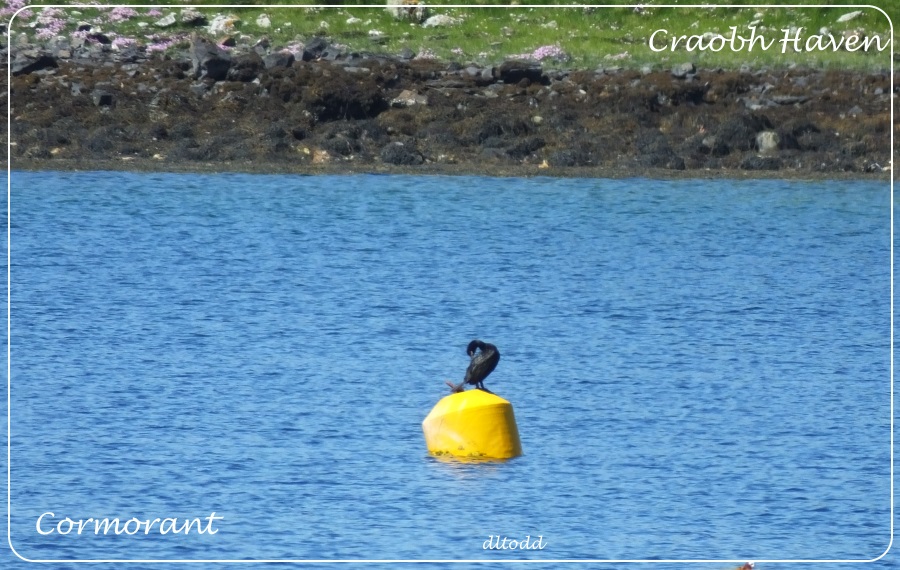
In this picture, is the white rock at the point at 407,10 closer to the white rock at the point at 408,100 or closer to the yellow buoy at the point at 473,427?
the white rock at the point at 408,100

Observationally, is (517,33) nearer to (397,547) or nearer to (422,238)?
(422,238)

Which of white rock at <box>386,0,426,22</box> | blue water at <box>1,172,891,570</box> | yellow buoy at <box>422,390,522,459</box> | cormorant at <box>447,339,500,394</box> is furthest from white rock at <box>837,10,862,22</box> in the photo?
cormorant at <box>447,339,500,394</box>

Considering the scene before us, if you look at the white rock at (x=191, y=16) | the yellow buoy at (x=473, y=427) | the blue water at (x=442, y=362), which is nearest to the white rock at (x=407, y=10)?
the white rock at (x=191, y=16)

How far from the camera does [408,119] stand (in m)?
49.5

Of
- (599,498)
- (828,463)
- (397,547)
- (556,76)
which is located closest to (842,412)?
(828,463)

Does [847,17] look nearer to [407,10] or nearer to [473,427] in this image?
[407,10]

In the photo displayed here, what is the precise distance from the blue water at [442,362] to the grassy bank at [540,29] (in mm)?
6781

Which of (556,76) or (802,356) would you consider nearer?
(802,356)

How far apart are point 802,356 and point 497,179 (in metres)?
21.4

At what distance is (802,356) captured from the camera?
28.0 meters

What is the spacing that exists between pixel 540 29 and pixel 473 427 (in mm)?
38062

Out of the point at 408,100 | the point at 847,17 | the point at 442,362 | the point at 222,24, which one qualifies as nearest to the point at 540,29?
the point at 408,100

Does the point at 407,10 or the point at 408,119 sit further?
the point at 407,10

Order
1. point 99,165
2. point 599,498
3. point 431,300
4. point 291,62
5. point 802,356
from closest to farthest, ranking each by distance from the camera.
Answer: point 599,498 → point 802,356 → point 431,300 → point 99,165 → point 291,62
